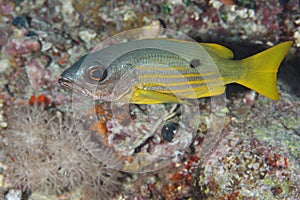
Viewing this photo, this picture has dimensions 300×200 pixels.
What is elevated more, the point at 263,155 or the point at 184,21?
the point at 184,21

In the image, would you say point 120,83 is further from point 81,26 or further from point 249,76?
point 81,26

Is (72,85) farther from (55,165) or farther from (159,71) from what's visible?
(55,165)

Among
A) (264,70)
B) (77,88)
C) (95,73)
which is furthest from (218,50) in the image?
(77,88)

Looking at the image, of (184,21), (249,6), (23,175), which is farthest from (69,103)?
(249,6)

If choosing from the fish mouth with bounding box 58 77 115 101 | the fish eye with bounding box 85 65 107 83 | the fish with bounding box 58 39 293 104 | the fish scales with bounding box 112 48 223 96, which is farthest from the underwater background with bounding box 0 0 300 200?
the fish eye with bounding box 85 65 107 83

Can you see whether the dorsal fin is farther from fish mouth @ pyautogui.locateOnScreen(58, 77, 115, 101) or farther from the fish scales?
fish mouth @ pyautogui.locateOnScreen(58, 77, 115, 101)

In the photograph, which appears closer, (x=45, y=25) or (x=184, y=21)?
(x=184, y=21)

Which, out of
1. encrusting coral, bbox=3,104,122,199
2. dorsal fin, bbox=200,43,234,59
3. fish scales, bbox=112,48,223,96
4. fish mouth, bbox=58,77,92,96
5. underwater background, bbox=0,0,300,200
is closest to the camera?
fish mouth, bbox=58,77,92,96
